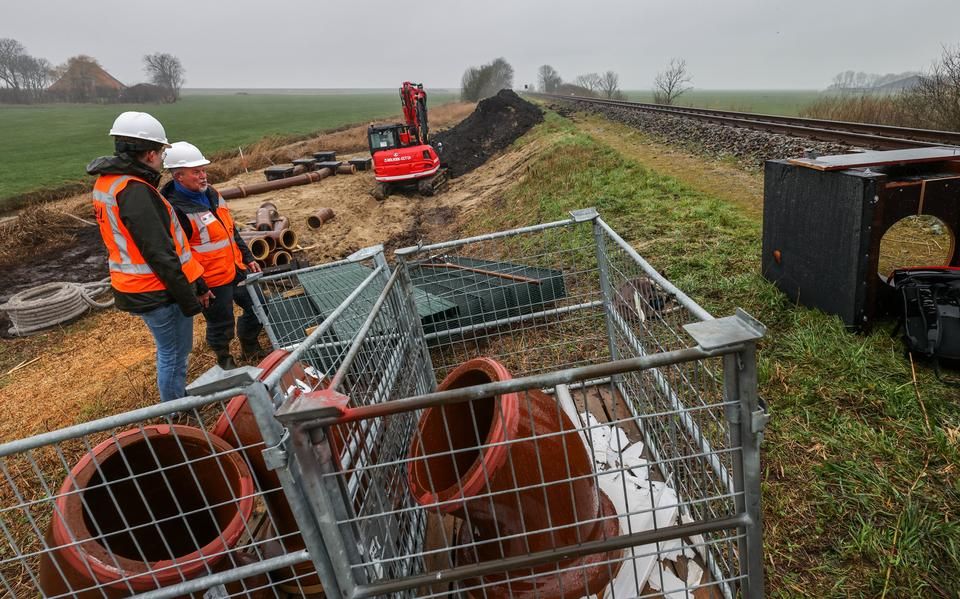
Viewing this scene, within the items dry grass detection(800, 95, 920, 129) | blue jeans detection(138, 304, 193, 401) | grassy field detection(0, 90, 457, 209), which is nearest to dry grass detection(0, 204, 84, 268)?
grassy field detection(0, 90, 457, 209)

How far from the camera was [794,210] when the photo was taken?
3.96 metres

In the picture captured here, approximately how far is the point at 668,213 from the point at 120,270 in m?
6.50

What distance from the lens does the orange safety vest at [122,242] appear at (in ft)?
11.4

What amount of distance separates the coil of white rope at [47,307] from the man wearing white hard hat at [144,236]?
5067 millimetres

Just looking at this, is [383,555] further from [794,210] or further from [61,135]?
[61,135]

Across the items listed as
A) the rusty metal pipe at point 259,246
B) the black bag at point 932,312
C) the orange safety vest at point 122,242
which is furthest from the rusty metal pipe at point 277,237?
the black bag at point 932,312

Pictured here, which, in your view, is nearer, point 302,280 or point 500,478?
point 500,478

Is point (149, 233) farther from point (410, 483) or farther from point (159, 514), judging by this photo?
point (410, 483)

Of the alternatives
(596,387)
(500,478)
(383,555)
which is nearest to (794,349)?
(596,387)

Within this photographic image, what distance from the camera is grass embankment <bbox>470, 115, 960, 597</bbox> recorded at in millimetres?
2195

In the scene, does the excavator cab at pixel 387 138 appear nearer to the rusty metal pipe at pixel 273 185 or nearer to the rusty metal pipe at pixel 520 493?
the rusty metal pipe at pixel 273 185

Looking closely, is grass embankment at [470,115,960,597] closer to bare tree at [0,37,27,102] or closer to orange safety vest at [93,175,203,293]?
orange safety vest at [93,175,203,293]

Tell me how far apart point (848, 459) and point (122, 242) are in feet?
16.0

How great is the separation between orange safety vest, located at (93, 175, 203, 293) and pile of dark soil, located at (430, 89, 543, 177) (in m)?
15.2
